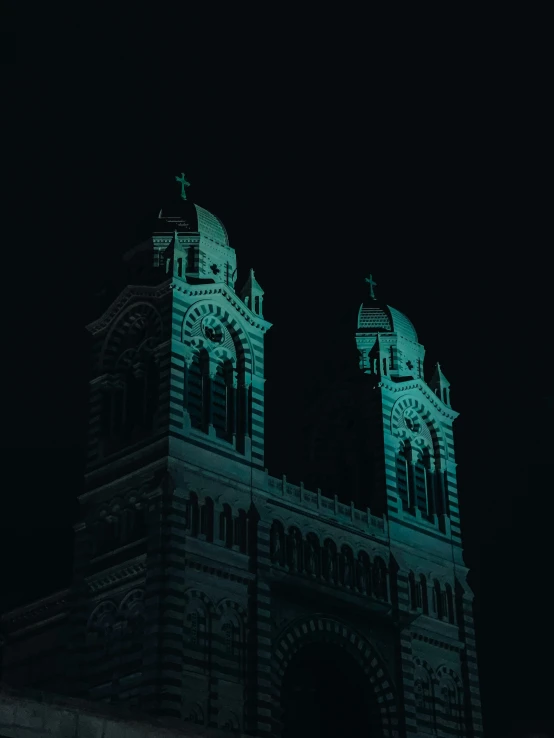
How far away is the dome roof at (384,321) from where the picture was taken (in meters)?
60.0

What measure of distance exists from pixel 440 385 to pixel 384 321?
13.0ft

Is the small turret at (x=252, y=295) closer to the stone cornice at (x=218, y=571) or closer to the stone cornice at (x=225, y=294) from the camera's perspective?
the stone cornice at (x=225, y=294)

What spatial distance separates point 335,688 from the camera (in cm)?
5188

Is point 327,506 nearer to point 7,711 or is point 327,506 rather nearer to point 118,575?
point 118,575

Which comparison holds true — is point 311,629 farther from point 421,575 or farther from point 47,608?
point 47,608

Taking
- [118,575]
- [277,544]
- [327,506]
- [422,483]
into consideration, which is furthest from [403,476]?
[118,575]

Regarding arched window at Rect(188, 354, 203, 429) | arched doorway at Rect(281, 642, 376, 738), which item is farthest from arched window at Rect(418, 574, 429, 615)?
arched window at Rect(188, 354, 203, 429)

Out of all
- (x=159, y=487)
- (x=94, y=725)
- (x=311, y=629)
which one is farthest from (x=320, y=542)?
(x=94, y=725)

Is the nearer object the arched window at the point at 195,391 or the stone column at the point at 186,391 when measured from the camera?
the stone column at the point at 186,391

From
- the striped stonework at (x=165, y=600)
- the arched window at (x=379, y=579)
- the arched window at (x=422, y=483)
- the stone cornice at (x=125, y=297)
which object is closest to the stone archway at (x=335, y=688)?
the arched window at (x=379, y=579)

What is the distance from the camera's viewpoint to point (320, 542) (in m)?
51.3

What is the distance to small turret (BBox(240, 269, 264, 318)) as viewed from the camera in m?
53.7

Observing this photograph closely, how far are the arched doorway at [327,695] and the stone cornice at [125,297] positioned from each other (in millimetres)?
15085

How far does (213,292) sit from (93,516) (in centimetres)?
1004
